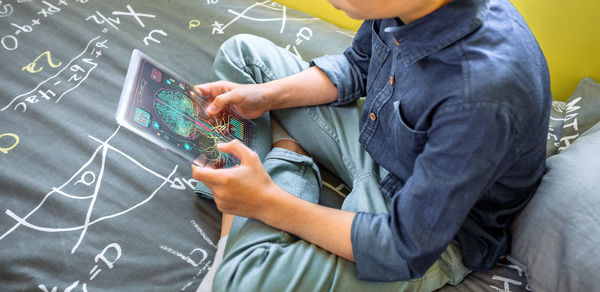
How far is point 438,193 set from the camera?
531 mm

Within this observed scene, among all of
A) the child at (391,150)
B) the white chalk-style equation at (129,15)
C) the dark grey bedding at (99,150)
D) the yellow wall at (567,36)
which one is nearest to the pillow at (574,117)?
the yellow wall at (567,36)

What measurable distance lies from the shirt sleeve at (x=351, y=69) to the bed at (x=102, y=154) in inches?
6.9

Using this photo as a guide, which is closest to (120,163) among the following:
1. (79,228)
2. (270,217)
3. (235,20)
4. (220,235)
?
(79,228)

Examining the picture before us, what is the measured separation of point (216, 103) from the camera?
2.67 ft

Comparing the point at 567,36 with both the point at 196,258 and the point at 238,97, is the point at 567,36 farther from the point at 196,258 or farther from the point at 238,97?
the point at 196,258

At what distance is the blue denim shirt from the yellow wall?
433 millimetres

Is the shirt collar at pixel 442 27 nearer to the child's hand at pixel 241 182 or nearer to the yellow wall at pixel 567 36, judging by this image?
the child's hand at pixel 241 182

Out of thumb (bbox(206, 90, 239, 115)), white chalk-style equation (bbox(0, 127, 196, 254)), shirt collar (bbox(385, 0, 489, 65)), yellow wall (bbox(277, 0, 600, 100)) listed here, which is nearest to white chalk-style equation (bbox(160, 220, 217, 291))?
white chalk-style equation (bbox(0, 127, 196, 254))

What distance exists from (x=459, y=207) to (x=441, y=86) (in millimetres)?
153

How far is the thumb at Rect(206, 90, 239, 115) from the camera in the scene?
2.66ft

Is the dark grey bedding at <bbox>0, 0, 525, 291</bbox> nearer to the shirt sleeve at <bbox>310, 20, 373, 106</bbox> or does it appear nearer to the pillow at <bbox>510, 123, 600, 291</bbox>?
the pillow at <bbox>510, 123, 600, 291</bbox>

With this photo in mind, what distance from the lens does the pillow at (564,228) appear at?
608 millimetres

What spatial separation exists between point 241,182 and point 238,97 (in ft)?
0.69

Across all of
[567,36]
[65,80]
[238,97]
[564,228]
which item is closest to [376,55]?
[238,97]
